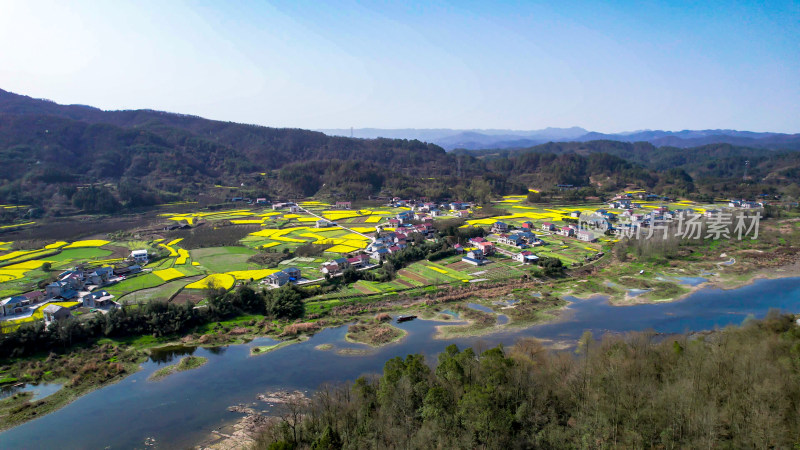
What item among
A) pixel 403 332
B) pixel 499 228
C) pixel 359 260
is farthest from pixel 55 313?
pixel 499 228

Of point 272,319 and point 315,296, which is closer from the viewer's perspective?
→ point 272,319

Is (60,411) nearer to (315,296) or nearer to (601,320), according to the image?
(315,296)

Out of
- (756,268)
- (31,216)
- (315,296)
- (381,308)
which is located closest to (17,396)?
(315,296)

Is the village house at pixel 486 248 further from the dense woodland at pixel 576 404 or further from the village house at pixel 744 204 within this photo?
the village house at pixel 744 204

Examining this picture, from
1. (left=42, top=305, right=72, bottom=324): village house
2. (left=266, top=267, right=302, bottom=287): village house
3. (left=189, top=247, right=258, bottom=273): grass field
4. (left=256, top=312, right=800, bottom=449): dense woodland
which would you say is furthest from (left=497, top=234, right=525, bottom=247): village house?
(left=42, top=305, right=72, bottom=324): village house

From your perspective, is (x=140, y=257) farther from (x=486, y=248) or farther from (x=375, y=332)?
(x=486, y=248)

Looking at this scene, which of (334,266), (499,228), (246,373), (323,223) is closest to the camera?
(246,373)
